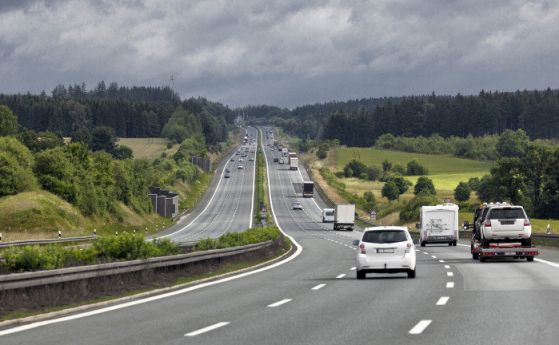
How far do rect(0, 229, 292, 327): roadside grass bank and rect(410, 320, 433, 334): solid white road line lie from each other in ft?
21.1

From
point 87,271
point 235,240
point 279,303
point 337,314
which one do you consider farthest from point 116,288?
point 235,240

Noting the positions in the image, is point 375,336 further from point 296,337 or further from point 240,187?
point 240,187

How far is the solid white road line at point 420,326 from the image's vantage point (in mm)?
14409

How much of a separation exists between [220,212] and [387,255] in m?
111

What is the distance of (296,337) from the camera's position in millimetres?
13891

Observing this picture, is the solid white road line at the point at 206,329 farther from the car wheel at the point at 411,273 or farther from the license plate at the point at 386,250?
the car wheel at the point at 411,273

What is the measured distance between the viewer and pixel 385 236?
28.1m

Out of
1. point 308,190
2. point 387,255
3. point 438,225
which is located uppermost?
point 308,190

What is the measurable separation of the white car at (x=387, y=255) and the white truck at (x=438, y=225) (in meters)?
31.6

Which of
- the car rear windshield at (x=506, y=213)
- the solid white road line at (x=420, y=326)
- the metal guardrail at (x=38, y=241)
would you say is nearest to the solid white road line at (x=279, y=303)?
the solid white road line at (x=420, y=326)

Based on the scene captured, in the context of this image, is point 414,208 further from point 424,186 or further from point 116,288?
point 116,288

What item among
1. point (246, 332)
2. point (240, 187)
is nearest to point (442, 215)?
point (246, 332)

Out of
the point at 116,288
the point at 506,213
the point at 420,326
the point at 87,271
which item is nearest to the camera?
the point at 420,326

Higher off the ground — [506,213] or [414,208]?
[506,213]
